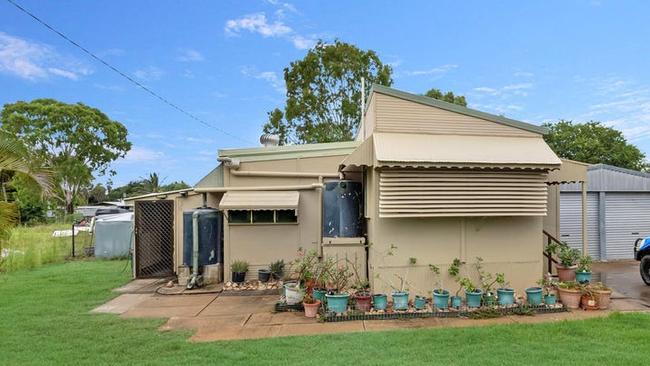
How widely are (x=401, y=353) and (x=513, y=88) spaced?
13.3 m

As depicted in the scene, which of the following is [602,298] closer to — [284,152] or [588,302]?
[588,302]

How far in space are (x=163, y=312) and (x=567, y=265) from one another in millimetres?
7078

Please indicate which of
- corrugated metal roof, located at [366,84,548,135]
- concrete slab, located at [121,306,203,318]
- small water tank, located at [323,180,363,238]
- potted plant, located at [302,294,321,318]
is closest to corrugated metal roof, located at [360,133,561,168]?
corrugated metal roof, located at [366,84,548,135]

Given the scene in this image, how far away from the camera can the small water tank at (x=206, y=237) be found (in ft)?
29.0

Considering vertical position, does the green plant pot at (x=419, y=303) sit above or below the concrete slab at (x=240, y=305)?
above

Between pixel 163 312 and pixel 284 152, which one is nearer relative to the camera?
pixel 163 312

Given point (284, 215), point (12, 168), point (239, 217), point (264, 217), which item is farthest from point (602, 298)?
point (12, 168)

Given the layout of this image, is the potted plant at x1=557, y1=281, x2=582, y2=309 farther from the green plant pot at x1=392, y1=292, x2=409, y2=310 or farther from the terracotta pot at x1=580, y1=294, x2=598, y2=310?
the green plant pot at x1=392, y1=292, x2=409, y2=310

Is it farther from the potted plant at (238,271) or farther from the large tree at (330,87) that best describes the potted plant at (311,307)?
the large tree at (330,87)

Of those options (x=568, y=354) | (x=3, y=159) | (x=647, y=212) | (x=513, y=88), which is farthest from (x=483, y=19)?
(x=3, y=159)

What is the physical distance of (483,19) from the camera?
1126cm

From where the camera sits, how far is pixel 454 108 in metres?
7.20

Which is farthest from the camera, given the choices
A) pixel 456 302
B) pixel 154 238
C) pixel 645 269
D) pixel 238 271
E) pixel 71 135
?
pixel 71 135

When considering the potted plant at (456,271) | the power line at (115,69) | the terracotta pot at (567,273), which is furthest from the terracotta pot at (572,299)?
the power line at (115,69)
